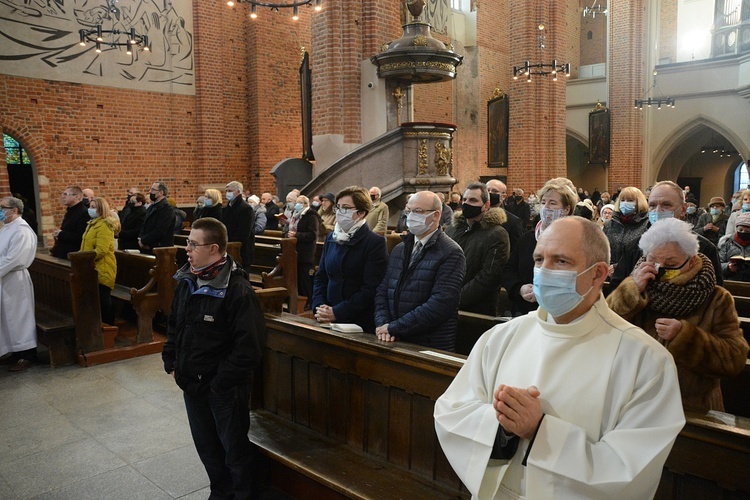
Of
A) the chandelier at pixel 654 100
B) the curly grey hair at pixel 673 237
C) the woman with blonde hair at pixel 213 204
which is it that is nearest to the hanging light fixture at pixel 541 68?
the chandelier at pixel 654 100

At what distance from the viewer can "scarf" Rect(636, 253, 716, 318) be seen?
2496 mm

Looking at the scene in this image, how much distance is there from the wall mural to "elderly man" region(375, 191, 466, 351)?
1114cm

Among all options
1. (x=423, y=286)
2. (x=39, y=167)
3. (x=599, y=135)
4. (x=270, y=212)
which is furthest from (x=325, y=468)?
(x=599, y=135)

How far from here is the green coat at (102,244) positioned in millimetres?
6453

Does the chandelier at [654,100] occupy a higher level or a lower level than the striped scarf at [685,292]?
higher

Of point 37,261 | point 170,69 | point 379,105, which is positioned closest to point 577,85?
point 379,105

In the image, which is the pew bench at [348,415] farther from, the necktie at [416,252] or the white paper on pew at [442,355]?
the necktie at [416,252]

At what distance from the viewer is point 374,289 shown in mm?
3756

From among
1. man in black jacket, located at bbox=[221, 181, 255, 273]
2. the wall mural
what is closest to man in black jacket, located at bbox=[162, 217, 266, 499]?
man in black jacket, located at bbox=[221, 181, 255, 273]

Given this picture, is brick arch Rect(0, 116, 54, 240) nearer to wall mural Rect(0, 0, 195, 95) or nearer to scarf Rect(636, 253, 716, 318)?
wall mural Rect(0, 0, 195, 95)

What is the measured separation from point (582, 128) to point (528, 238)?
66.5ft

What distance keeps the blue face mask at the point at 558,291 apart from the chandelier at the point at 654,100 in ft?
66.5

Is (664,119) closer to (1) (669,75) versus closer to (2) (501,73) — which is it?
(1) (669,75)

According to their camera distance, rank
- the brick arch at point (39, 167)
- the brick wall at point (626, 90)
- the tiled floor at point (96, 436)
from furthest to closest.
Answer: the brick wall at point (626, 90) < the brick arch at point (39, 167) < the tiled floor at point (96, 436)
